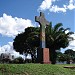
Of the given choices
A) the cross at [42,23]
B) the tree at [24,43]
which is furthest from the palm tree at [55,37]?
the tree at [24,43]

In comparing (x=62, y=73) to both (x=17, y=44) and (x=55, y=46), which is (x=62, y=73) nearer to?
(x=55, y=46)

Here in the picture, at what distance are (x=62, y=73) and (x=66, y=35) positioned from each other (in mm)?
19143

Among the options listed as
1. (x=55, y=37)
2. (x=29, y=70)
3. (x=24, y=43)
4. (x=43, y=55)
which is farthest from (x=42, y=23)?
(x=24, y=43)

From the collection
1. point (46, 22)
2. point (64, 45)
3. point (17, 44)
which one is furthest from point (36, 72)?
point (17, 44)

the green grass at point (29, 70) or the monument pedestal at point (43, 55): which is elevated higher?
the monument pedestal at point (43, 55)

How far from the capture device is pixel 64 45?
3616 cm

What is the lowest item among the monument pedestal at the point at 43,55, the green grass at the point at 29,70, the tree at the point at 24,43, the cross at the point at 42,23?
the green grass at the point at 29,70

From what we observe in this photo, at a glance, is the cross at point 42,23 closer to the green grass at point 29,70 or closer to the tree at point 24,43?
the green grass at point 29,70

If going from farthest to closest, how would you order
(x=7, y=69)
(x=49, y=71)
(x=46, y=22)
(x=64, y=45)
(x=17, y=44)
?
(x=17, y=44)
(x=64, y=45)
(x=46, y=22)
(x=49, y=71)
(x=7, y=69)

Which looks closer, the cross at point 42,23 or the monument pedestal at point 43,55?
the monument pedestal at point 43,55

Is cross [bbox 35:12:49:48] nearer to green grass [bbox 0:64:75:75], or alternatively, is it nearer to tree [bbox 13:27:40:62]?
green grass [bbox 0:64:75:75]

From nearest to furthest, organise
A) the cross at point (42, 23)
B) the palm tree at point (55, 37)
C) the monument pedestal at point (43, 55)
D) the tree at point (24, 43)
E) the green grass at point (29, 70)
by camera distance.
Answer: the green grass at point (29, 70) < the monument pedestal at point (43, 55) < the cross at point (42, 23) < the palm tree at point (55, 37) < the tree at point (24, 43)

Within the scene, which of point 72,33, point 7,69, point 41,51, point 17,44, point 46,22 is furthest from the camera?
point 17,44

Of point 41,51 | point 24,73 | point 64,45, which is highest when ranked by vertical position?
point 64,45
